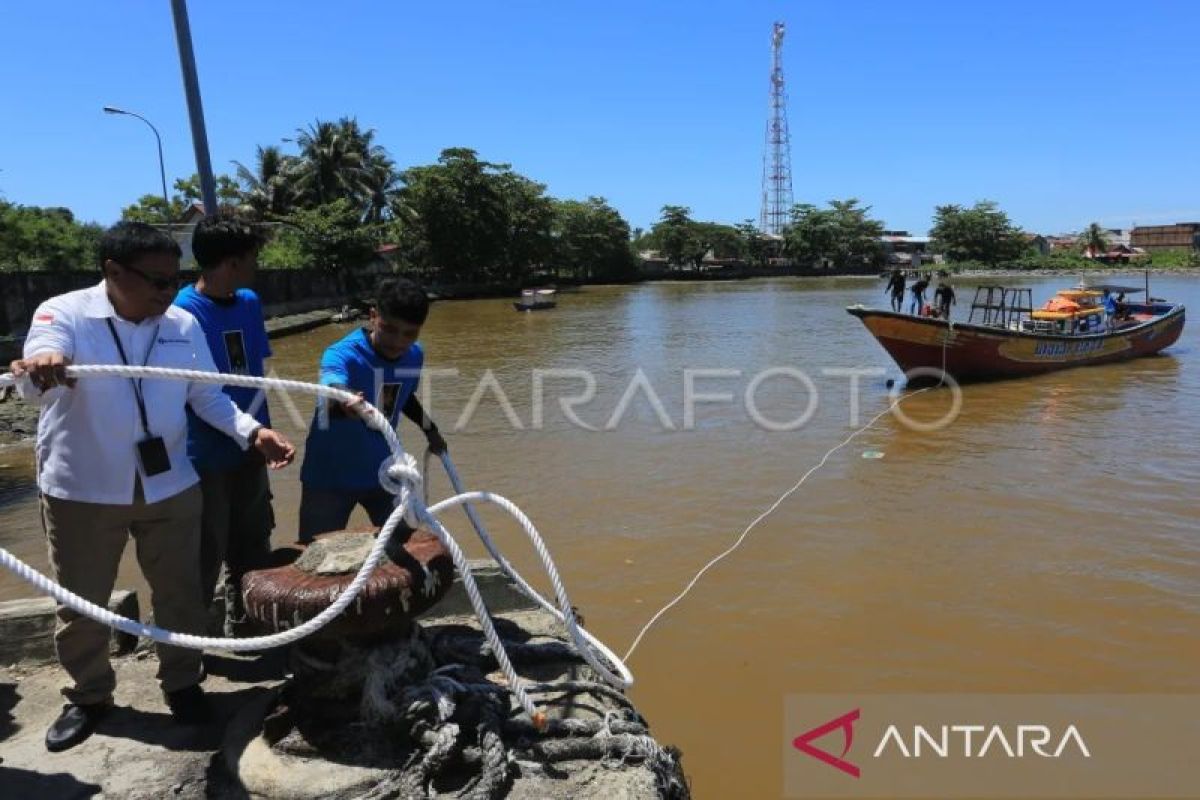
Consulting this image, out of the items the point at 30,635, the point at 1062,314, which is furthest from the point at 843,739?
the point at 1062,314

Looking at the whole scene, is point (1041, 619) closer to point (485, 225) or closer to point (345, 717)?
point (345, 717)

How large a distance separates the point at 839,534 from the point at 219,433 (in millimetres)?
5161

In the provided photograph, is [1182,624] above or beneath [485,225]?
beneath

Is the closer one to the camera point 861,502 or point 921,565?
point 921,565

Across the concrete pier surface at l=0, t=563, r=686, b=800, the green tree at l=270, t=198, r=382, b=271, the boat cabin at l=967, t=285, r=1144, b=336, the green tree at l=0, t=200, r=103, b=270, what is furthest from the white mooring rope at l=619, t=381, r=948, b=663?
the green tree at l=270, t=198, r=382, b=271

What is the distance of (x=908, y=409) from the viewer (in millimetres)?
12656

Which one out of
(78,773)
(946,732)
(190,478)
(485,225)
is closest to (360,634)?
(190,478)

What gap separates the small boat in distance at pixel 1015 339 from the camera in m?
14.0

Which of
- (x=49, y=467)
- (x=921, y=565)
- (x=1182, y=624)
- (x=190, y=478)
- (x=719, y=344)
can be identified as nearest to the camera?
(x=49, y=467)

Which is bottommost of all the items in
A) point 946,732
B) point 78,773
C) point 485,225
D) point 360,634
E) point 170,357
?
point 946,732

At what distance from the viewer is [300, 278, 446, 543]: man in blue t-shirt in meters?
3.15

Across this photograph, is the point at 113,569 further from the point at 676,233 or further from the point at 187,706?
the point at 676,233

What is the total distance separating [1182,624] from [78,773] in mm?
6033

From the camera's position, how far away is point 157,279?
260 centimetres
